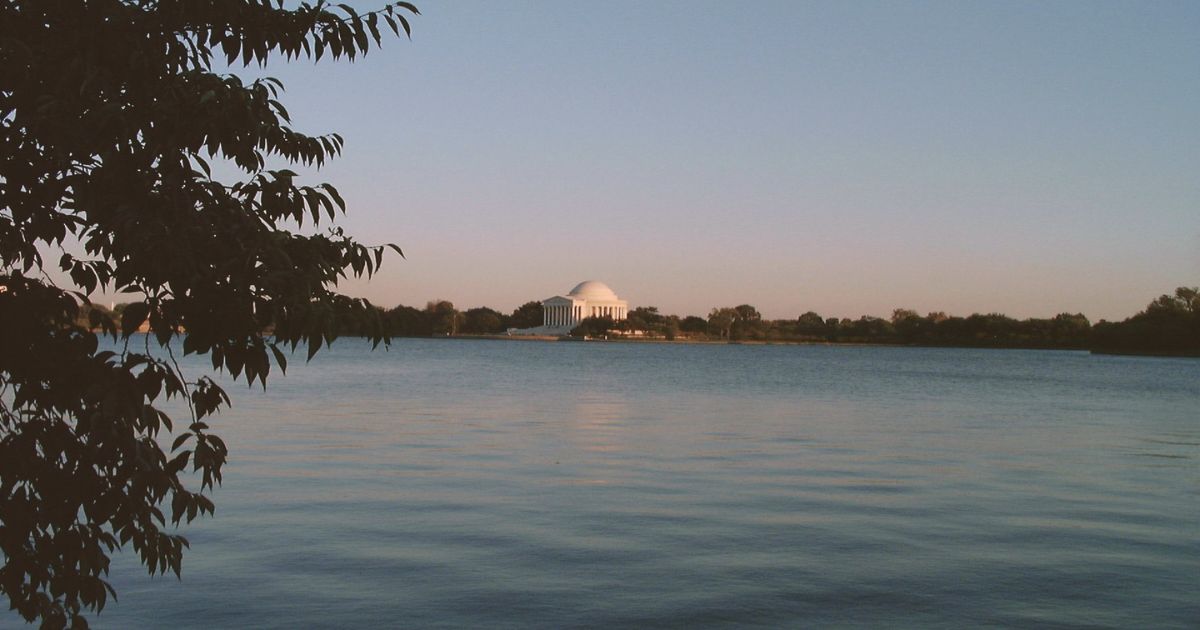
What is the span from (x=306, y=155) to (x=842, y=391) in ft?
176

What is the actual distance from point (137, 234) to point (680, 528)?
12.1 metres

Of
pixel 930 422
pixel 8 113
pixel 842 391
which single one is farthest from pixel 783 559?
pixel 842 391

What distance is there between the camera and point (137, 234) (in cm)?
473

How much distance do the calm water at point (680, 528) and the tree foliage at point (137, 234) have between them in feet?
18.9

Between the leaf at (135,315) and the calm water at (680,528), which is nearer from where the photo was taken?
the leaf at (135,315)

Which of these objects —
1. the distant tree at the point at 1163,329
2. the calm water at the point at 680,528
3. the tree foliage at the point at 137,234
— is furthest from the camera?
the distant tree at the point at 1163,329

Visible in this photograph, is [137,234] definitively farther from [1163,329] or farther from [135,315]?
[1163,329]

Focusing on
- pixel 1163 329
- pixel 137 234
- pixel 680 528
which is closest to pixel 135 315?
pixel 137 234

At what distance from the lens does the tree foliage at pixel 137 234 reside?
4867mm

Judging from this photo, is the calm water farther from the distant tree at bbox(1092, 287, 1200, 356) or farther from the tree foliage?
the distant tree at bbox(1092, 287, 1200, 356)

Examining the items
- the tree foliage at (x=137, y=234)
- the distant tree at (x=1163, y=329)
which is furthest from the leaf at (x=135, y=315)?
the distant tree at (x=1163, y=329)

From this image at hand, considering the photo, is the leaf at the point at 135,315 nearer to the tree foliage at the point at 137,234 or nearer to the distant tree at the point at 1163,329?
the tree foliage at the point at 137,234

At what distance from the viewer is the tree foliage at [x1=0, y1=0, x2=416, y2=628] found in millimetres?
4867

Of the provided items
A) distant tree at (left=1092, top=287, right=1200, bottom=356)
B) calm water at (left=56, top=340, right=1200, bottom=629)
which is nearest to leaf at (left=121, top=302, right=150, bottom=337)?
calm water at (left=56, top=340, right=1200, bottom=629)
